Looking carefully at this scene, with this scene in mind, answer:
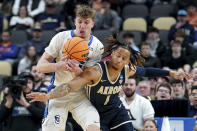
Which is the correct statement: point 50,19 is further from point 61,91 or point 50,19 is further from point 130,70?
point 61,91

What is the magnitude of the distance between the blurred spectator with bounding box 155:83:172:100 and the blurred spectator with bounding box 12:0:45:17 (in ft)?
19.8

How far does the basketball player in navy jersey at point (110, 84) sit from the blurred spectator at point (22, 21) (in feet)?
24.1

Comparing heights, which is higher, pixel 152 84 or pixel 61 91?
pixel 61 91

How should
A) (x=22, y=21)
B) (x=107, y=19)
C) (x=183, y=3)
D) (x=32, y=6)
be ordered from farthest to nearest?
(x=32, y=6)
(x=22, y=21)
(x=183, y=3)
(x=107, y=19)

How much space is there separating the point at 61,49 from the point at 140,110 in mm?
2512

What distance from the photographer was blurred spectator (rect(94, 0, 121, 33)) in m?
12.3

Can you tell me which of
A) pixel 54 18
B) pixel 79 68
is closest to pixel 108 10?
pixel 54 18

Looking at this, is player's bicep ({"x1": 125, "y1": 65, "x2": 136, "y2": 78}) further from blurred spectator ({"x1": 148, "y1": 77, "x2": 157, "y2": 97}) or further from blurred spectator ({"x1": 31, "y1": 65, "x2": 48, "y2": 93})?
blurred spectator ({"x1": 148, "y1": 77, "x2": 157, "y2": 97})

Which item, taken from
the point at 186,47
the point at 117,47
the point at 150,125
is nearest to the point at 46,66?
the point at 117,47

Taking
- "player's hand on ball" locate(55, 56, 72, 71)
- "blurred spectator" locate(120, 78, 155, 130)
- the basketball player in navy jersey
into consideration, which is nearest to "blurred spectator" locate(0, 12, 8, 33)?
"blurred spectator" locate(120, 78, 155, 130)

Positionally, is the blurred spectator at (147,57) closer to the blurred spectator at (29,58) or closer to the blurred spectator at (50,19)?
the blurred spectator at (29,58)

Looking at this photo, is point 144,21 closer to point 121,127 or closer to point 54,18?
point 54,18

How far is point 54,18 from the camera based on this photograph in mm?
12609

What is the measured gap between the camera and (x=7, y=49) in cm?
1185
